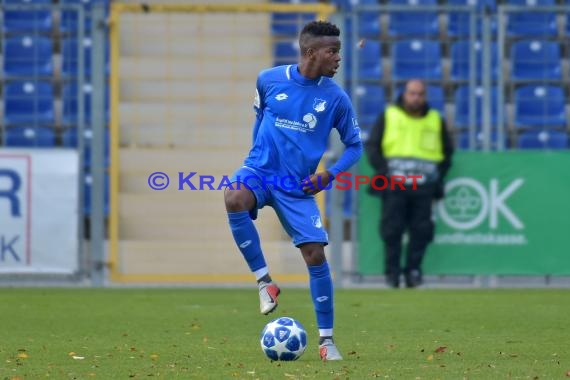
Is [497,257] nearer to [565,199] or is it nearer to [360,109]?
[565,199]

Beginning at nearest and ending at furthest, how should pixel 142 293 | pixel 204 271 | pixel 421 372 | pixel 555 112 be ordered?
1. pixel 421 372
2. pixel 142 293
3. pixel 204 271
4. pixel 555 112

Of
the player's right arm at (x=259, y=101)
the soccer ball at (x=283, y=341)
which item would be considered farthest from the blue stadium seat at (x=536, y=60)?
the soccer ball at (x=283, y=341)

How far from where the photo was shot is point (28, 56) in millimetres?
16109

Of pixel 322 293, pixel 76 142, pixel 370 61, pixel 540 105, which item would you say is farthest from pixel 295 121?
pixel 76 142

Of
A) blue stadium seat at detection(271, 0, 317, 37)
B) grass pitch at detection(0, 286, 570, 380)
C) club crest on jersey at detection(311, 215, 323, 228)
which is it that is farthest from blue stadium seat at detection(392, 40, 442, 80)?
club crest on jersey at detection(311, 215, 323, 228)

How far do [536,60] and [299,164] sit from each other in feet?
28.9

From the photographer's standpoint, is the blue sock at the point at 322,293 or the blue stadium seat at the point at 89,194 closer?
the blue sock at the point at 322,293

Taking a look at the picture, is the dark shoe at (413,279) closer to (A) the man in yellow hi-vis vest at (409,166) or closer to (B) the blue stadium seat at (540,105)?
(A) the man in yellow hi-vis vest at (409,166)

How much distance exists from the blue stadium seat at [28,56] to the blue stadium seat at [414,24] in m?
4.27

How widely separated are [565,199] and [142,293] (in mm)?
4840

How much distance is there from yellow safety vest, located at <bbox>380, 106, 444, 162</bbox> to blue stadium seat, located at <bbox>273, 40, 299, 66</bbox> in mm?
1296

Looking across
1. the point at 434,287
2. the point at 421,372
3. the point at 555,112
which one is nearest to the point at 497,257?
the point at 434,287

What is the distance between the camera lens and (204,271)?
15078 millimetres

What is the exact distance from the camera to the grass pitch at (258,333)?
7.21 m
